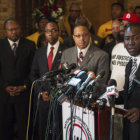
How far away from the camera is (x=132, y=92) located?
324 centimetres

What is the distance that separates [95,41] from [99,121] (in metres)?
2.38

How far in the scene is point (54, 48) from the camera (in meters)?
4.56

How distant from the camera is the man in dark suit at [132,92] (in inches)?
116

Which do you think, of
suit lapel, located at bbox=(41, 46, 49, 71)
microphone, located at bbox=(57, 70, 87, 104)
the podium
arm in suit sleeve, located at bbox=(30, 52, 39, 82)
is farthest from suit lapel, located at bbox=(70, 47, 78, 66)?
microphone, located at bbox=(57, 70, 87, 104)

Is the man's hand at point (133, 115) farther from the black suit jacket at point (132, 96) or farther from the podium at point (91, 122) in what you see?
the black suit jacket at point (132, 96)

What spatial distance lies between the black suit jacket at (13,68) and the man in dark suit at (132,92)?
6.26ft

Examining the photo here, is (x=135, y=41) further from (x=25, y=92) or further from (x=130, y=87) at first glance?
(x=25, y=92)

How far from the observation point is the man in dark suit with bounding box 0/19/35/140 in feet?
15.8

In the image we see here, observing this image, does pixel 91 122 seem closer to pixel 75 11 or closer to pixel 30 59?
pixel 30 59

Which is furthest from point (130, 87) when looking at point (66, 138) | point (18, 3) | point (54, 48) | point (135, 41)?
point (18, 3)

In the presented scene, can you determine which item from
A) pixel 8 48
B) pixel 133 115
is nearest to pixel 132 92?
pixel 133 115

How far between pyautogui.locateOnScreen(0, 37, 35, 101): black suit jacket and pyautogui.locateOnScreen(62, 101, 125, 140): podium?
1789mm

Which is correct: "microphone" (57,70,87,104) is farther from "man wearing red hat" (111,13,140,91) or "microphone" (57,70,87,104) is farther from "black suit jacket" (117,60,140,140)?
"man wearing red hat" (111,13,140,91)

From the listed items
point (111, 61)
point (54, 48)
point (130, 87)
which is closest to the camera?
point (130, 87)
